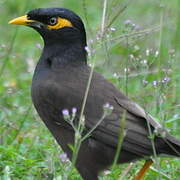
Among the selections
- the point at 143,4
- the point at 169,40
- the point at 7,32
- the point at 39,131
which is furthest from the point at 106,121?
the point at 143,4

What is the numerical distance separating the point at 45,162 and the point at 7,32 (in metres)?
4.81

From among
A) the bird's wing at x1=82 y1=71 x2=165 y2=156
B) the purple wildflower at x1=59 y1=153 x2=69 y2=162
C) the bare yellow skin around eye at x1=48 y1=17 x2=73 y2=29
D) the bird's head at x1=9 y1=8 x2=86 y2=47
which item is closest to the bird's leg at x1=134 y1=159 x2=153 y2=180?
the bird's wing at x1=82 y1=71 x2=165 y2=156

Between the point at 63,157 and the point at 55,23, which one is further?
the point at 55,23

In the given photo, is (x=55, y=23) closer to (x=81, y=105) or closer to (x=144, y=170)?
(x=81, y=105)

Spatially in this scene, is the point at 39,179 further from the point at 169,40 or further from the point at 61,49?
the point at 169,40

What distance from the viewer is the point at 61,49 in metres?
8.04

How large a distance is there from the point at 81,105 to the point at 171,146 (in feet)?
2.87

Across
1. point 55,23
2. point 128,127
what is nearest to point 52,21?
point 55,23

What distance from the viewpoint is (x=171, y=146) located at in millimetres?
7230

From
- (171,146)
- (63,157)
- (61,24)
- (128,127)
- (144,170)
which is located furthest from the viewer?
(61,24)

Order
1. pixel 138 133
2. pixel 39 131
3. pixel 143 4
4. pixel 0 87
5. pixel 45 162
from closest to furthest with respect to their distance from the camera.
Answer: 1. pixel 138 133
2. pixel 45 162
3. pixel 39 131
4. pixel 0 87
5. pixel 143 4

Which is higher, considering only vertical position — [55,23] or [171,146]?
[55,23]

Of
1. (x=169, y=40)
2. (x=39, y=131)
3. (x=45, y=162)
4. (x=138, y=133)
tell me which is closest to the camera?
(x=138, y=133)

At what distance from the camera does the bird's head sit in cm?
787
